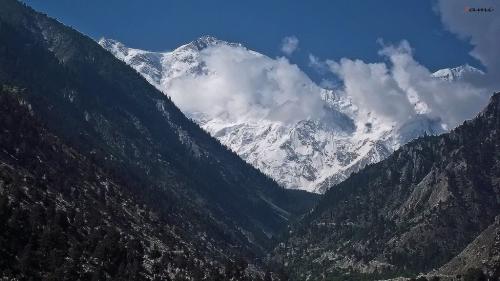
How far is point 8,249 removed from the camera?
16238 cm

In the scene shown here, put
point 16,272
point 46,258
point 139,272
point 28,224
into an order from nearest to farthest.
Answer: point 16,272
point 46,258
point 28,224
point 139,272

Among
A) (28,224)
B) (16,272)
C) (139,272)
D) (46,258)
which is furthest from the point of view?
(139,272)

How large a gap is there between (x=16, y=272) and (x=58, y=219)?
40.0 m

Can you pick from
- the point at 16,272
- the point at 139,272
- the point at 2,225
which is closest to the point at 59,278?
the point at 16,272

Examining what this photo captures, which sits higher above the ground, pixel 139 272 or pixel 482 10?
pixel 482 10

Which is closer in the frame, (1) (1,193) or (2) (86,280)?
(2) (86,280)

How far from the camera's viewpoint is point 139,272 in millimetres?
193125

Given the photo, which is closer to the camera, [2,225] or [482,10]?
[2,225]

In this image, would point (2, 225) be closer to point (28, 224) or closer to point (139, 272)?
point (28, 224)

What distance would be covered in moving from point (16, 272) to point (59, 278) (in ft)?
30.5

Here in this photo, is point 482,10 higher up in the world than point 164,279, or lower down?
higher up

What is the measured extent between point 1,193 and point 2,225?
2386 centimetres

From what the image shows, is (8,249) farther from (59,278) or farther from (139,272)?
(139,272)

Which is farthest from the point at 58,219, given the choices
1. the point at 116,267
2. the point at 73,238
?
the point at 116,267
